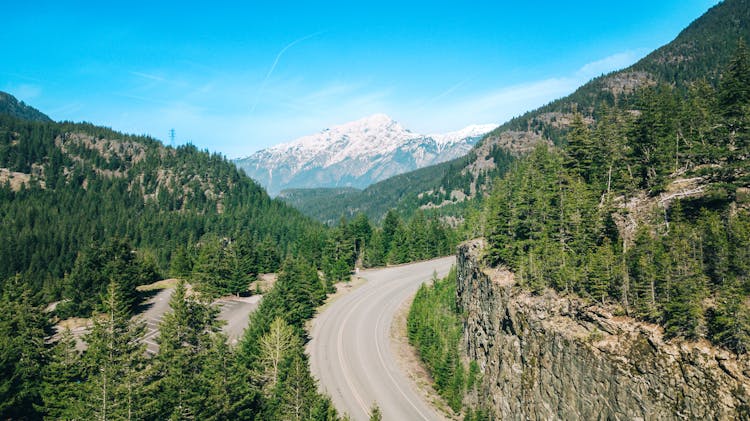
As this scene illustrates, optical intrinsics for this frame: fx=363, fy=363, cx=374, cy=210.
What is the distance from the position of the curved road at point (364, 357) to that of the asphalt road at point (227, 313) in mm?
11996

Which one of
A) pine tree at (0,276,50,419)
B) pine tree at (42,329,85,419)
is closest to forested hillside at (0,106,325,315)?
pine tree at (0,276,50,419)

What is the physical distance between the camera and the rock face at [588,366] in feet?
66.0

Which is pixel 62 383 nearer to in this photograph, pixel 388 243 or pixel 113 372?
pixel 113 372

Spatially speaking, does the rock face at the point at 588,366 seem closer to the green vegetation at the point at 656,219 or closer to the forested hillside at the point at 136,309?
the green vegetation at the point at 656,219

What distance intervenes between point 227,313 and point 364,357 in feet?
91.2

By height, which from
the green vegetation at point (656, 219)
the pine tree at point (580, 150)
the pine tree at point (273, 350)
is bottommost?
the pine tree at point (273, 350)

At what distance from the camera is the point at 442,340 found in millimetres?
49188

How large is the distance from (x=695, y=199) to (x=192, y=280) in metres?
84.1

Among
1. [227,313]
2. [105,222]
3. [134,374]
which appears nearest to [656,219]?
[134,374]

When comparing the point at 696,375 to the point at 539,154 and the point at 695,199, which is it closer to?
the point at 695,199

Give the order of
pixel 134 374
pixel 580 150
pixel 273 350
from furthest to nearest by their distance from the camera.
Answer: pixel 580 150 < pixel 273 350 < pixel 134 374

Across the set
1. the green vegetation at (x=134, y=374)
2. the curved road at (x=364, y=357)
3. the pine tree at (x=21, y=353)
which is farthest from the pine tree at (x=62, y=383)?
the curved road at (x=364, y=357)

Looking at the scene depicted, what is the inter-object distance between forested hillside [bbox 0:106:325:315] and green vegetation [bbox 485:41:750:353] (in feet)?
191

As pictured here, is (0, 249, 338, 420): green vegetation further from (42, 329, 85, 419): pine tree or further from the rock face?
the rock face
